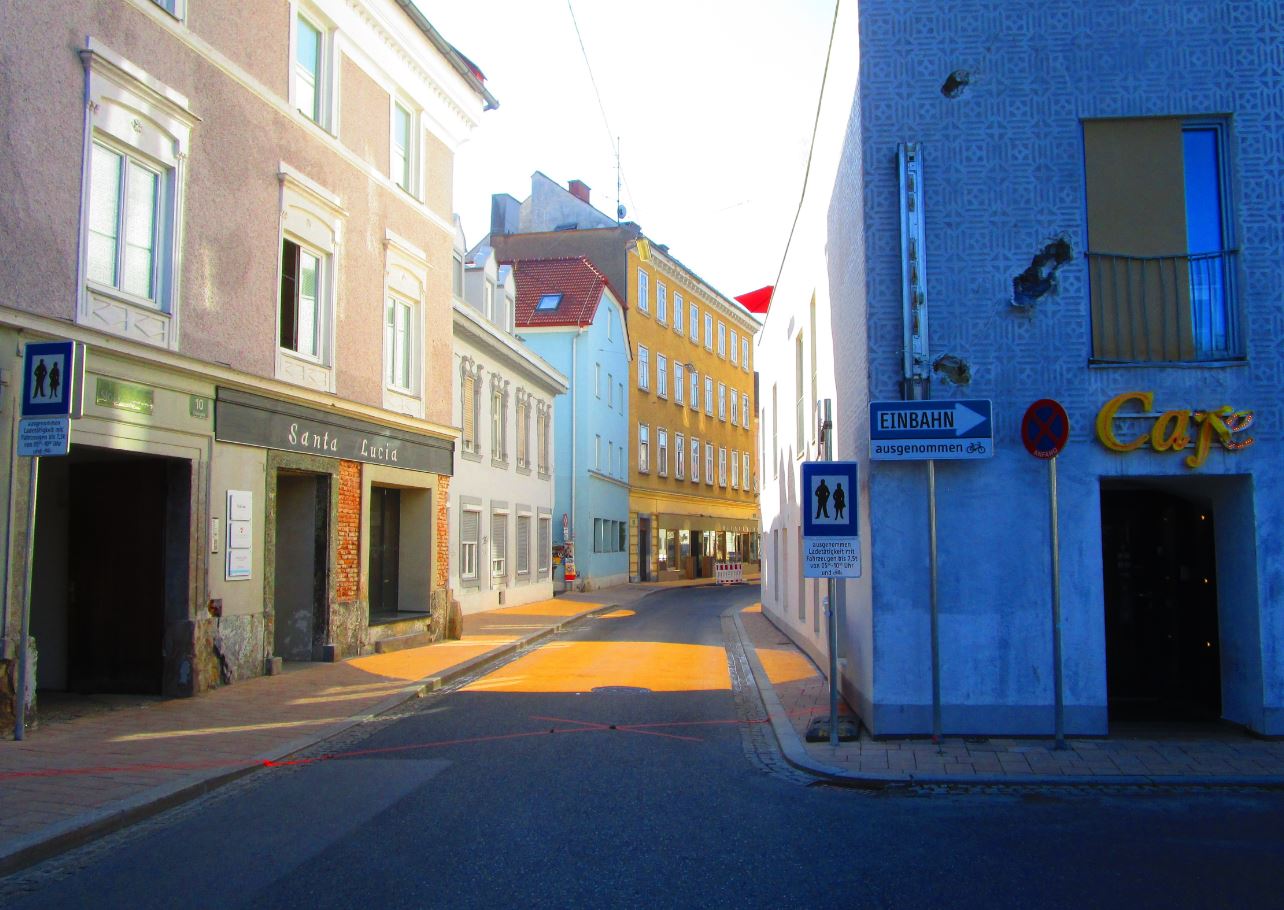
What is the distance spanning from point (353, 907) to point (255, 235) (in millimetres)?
10651

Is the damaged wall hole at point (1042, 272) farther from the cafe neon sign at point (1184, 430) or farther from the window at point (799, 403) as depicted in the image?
the window at point (799, 403)

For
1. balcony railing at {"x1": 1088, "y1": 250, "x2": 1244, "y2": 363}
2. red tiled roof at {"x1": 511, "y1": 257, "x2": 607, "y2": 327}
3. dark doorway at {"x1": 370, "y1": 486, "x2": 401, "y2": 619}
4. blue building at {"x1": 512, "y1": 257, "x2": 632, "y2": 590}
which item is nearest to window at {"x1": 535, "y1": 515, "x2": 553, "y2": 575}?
blue building at {"x1": 512, "y1": 257, "x2": 632, "y2": 590}

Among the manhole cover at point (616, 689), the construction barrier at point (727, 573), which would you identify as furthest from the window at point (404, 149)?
the construction barrier at point (727, 573)

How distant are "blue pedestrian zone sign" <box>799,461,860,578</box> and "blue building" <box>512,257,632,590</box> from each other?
89.5ft

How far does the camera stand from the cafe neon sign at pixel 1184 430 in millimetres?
9570

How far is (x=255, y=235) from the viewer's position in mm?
14211

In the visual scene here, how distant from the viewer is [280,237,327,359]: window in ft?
49.9

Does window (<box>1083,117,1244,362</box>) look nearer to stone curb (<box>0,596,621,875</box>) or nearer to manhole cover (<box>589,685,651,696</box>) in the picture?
manhole cover (<box>589,685,651,696</box>)


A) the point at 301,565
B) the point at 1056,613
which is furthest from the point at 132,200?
the point at 1056,613

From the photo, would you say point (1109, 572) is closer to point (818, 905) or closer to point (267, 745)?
point (818, 905)

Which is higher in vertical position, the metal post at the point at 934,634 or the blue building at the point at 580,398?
the blue building at the point at 580,398

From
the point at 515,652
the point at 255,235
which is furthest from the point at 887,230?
the point at 515,652

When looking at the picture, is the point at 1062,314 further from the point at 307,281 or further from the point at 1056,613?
the point at 307,281

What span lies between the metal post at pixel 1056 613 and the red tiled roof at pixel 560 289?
31.2 meters
